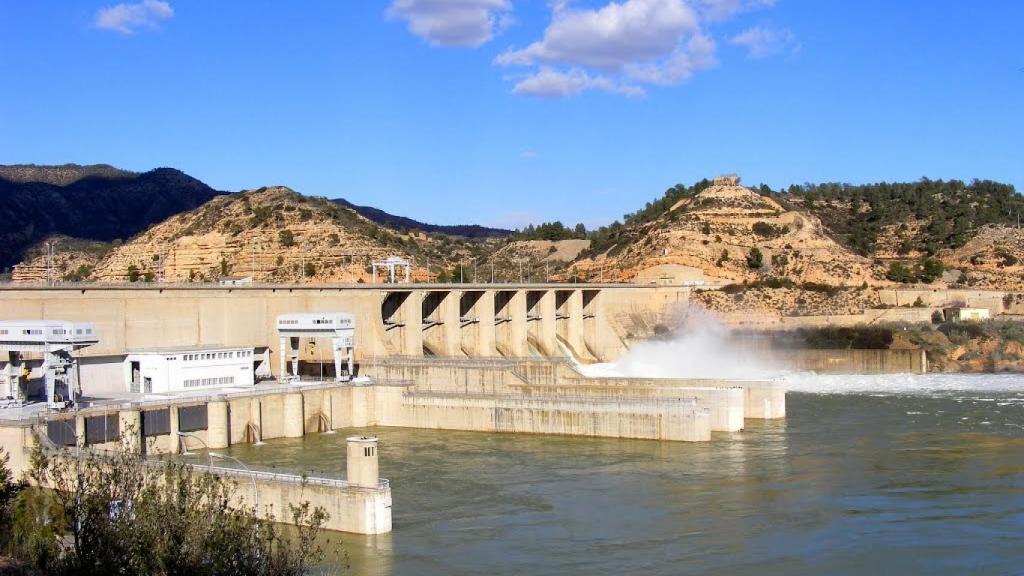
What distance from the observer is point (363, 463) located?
96.0 feet

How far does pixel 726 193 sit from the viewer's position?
4225 inches

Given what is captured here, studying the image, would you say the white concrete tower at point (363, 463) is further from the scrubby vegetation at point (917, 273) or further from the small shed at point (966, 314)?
the scrubby vegetation at point (917, 273)

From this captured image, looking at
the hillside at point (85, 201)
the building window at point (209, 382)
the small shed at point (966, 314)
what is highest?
the hillside at point (85, 201)

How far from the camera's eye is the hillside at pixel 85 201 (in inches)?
4899

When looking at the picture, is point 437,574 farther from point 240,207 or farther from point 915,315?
point 240,207

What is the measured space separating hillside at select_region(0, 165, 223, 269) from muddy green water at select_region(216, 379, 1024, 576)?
92356mm

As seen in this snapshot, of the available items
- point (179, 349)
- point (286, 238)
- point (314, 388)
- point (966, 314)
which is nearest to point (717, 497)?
point (314, 388)

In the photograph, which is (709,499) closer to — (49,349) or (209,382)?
(49,349)

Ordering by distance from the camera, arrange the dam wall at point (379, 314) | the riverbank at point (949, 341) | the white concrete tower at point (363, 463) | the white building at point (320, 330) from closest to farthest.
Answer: the white concrete tower at point (363, 463)
the dam wall at point (379, 314)
the white building at point (320, 330)
the riverbank at point (949, 341)

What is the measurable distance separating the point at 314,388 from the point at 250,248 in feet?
148

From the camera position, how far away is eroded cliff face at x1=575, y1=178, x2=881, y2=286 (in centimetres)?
9319

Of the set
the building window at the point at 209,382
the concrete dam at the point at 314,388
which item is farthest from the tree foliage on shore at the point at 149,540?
the building window at the point at 209,382

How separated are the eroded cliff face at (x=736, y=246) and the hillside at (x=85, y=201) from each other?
61.2 metres

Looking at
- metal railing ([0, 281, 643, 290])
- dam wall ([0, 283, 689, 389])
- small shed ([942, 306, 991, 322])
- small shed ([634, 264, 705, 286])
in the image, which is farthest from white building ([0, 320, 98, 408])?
small shed ([942, 306, 991, 322])
